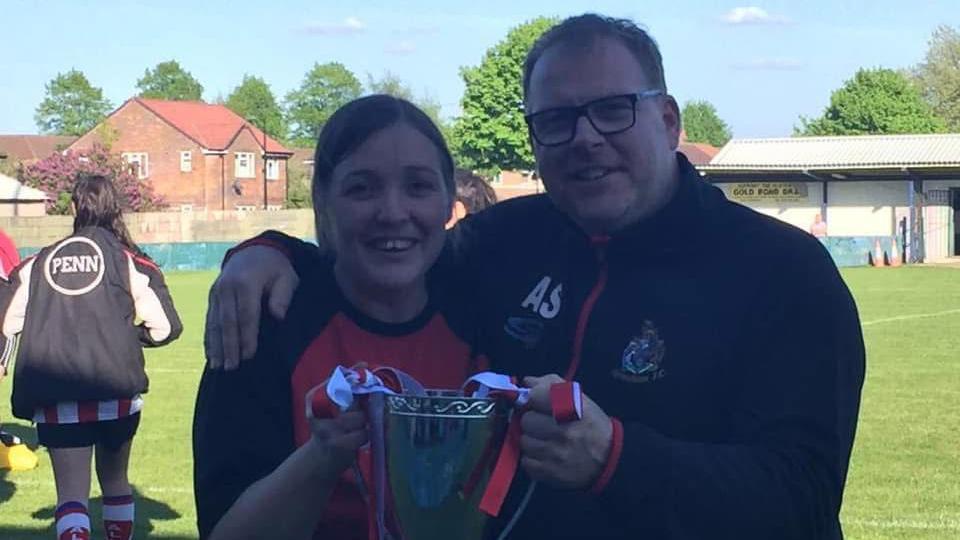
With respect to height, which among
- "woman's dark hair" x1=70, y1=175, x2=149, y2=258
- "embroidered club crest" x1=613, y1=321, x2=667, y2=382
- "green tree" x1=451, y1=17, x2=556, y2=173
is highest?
"green tree" x1=451, y1=17, x2=556, y2=173

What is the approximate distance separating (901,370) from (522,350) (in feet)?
45.3

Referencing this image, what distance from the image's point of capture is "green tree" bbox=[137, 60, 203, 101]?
13312cm

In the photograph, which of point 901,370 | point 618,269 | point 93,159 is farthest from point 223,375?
point 93,159

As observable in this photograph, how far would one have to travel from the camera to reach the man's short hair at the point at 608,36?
273 cm

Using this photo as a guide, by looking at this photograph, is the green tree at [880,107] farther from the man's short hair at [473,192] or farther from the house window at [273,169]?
the man's short hair at [473,192]

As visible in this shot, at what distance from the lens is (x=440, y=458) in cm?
221

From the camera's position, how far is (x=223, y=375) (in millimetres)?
2488


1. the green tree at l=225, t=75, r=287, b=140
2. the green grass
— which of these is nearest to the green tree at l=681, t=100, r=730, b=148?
the green tree at l=225, t=75, r=287, b=140

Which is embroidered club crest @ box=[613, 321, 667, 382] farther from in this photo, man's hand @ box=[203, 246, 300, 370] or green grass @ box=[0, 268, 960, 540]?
green grass @ box=[0, 268, 960, 540]

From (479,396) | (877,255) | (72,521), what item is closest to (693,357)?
(479,396)

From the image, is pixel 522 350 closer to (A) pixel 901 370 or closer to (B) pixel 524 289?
(B) pixel 524 289

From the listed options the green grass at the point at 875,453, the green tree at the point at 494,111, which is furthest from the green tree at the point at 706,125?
the green grass at the point at 875,453

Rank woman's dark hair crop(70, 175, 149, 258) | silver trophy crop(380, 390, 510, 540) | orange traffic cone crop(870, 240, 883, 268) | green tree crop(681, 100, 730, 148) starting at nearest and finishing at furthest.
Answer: silver trophy crop(380, 390, 510, 540) → woman's dark hair crop(70, 175, 149, 258) → orange traffic cone crop(870, 240, 883, 268) → green tree crop(681, 100, 730, 148)

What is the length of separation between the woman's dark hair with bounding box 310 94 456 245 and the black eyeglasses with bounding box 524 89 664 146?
0.23 metres
